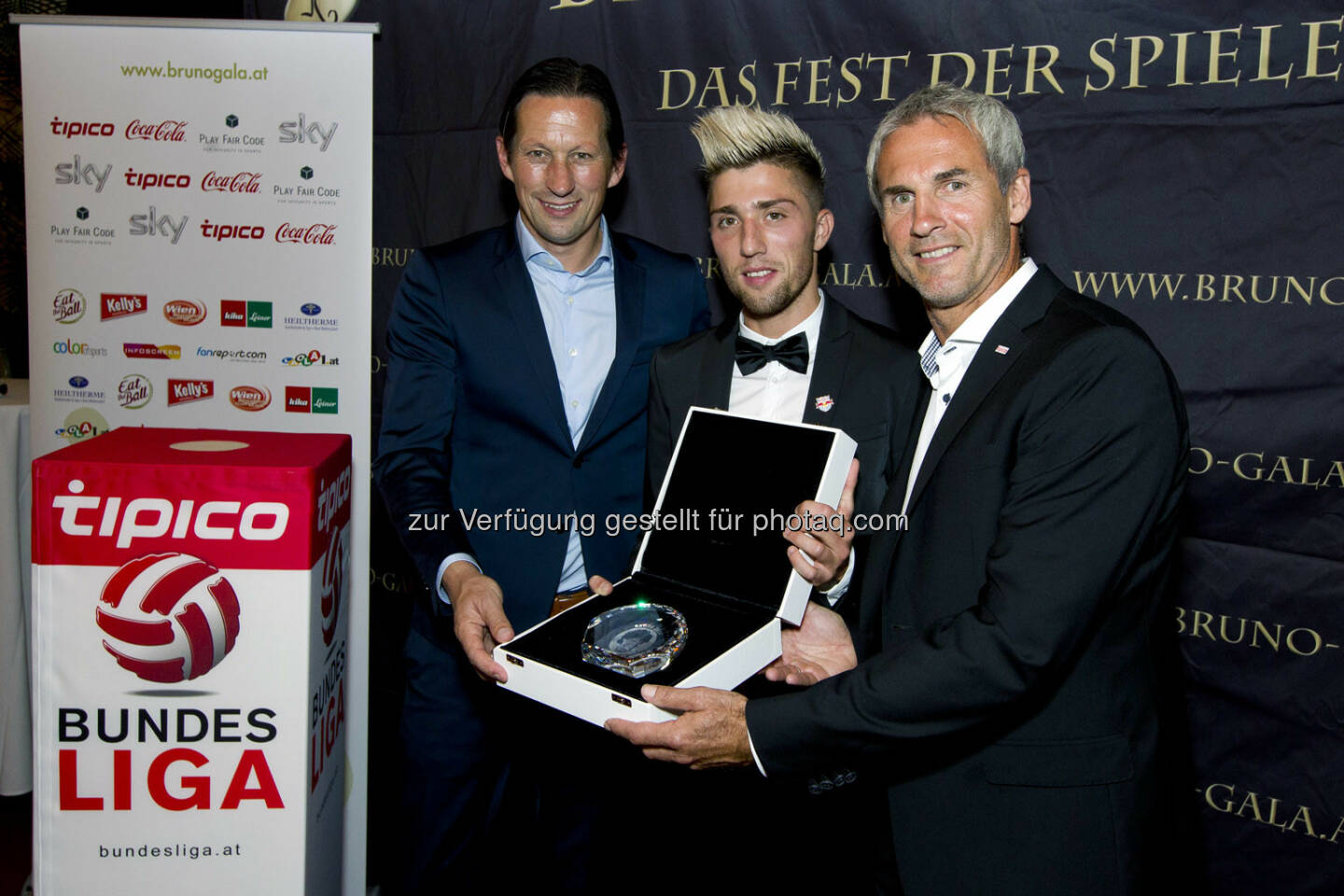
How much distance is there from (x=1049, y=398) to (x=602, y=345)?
5.23 ft

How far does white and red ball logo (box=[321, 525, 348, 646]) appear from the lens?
1.87 m

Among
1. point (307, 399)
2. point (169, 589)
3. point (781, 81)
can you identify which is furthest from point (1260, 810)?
point (307, 399)

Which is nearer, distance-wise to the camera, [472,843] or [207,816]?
[207,816]

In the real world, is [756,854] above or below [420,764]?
below

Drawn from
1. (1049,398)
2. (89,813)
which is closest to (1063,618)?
(1049,398)

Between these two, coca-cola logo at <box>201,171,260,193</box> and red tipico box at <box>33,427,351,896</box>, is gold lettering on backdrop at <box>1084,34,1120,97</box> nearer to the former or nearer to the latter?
red tipico box at <box>33,427,351,896</box>

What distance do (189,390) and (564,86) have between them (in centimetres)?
210

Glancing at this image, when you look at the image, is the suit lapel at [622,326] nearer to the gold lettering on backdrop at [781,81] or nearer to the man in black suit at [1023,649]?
the gold lettering on backdrop at [781,81]

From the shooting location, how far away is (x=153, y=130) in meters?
3.57

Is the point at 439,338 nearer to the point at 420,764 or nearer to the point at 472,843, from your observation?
the point at 420,764

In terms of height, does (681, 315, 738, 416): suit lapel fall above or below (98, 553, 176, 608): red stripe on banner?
above

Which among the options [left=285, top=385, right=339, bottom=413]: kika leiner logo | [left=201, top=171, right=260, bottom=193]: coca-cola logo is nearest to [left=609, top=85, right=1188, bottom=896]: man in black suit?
[left=285, top=385, right=339, bottom=413]: kika leiner logo

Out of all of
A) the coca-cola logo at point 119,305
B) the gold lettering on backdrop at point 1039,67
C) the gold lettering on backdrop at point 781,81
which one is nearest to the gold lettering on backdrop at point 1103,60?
the gold lettering on backdrop at point 1039,67

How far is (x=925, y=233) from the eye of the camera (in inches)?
83.4
